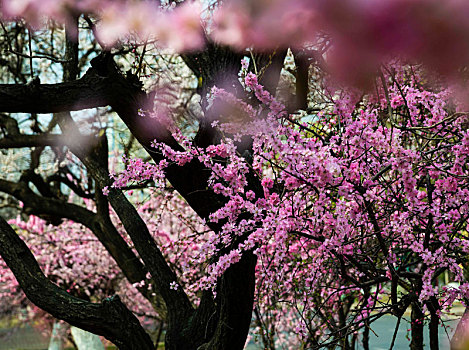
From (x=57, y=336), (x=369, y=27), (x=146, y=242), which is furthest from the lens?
(x=57, y=336)

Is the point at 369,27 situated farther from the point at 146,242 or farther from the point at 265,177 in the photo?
the point at 146,242

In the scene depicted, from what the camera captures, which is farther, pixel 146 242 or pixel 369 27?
pixel 146 242

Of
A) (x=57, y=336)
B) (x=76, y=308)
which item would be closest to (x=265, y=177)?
(x=76, y=308)

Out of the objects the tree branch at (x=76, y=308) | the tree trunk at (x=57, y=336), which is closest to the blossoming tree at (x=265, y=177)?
the tree branch at (x=76, y=308)

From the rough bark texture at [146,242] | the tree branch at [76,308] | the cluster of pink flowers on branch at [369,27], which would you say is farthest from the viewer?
the tree branch at [76,308]

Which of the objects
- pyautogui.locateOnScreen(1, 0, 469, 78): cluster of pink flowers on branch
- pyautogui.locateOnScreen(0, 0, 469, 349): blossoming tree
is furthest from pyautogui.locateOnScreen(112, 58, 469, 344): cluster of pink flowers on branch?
pyautogui.locateOnScreen(1, 0, 469, 78): cluster of pink flowers on branch

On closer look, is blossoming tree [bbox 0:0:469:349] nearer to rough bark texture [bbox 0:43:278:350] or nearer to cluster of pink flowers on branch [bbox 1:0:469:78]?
rough bark texture [bbox 0:43:278:350]

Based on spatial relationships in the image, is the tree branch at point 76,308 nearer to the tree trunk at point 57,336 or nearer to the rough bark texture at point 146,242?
the rough bark texture at point 146,242

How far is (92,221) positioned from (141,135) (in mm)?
2468

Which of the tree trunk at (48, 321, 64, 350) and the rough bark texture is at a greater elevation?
the tree trunk at (48, 321, 64, 350)

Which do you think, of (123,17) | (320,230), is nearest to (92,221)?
(320,230)

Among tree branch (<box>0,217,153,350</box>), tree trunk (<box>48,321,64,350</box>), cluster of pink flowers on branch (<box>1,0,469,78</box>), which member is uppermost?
tree trunk (<box>48,321,64,350</box>)

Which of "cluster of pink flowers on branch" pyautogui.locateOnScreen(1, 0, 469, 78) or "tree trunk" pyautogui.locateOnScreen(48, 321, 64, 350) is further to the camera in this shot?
"tree trunk" pyautogui.locateOnScreen(48, 321, 64, 350)

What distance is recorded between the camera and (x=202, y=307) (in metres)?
3.43
